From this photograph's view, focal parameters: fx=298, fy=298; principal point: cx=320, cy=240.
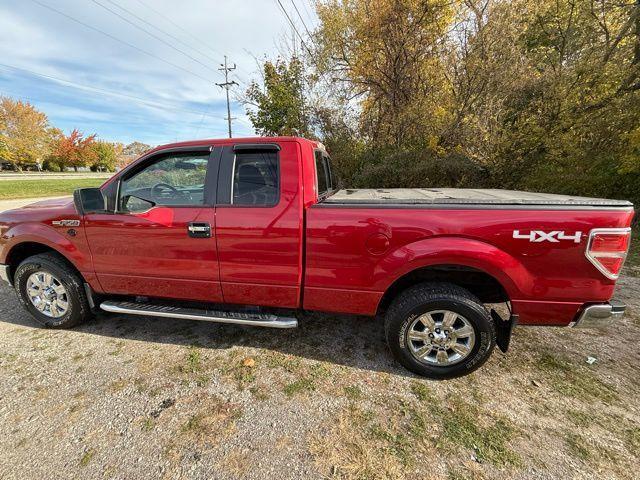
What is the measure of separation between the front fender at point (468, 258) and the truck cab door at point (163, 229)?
1694 mm

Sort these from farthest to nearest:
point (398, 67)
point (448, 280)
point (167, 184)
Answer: point (398, 67) < point (167, 184) < point (448, 280)

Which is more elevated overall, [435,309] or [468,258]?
[468,258]

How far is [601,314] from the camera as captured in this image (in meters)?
2.19

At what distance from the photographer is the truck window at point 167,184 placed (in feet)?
9.04

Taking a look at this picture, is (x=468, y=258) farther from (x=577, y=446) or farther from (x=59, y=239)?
(x=59, y=239)

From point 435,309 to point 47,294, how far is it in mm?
3980

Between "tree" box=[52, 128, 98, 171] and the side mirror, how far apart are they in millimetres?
68098

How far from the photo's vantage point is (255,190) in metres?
2.63

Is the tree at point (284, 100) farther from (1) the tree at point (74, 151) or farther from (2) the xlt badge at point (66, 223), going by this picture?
(1) the tree at point (74, 151)

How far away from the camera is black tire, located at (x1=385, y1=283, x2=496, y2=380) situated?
2.37m

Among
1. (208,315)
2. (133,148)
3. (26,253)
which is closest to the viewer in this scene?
(208,315)

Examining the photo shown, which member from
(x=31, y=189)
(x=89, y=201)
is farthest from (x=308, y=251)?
(x=31, y=189)

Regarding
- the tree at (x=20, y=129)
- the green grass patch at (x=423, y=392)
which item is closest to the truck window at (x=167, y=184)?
the green grass patch at (x=423, y=392)

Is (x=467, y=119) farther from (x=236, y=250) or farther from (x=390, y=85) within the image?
(x=236, y=250)
